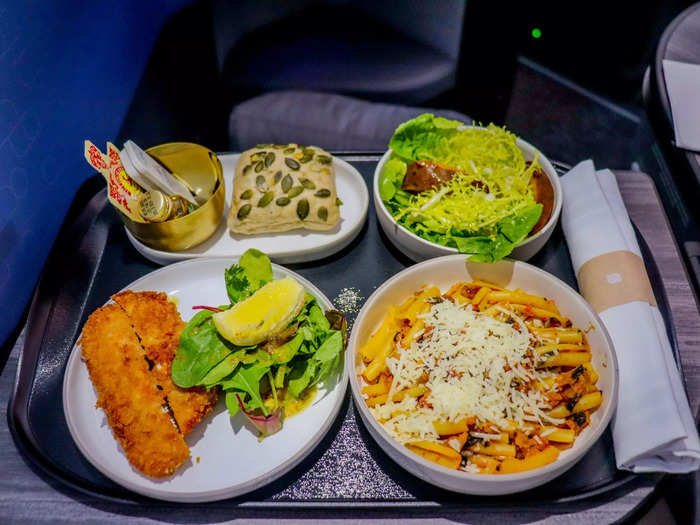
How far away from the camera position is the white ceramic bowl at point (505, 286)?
137 cm

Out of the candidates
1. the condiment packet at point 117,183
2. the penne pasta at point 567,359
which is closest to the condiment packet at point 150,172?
the condiment packet at point 117,183

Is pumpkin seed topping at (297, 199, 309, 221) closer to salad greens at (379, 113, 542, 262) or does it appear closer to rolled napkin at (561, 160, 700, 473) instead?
salad greens at (379, 113, 542, 262)

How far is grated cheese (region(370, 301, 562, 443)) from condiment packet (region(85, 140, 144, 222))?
110cm

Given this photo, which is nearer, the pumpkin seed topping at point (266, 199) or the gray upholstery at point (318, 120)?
the pumpkin seed topping at point (266, 199)

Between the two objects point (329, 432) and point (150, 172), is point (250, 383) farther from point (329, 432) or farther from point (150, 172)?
point (150, 172)

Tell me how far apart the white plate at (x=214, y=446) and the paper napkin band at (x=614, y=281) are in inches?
35.5

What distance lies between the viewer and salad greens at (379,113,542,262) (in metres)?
1.92

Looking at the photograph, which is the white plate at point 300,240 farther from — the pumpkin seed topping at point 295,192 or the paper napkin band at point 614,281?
the paper napkin band at point 614,281

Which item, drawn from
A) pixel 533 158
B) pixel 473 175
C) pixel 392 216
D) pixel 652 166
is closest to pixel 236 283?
pixel 392 216

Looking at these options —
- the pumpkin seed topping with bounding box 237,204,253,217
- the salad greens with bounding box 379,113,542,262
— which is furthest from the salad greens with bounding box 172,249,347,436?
the salad greens with bounding box 379,113,542,262

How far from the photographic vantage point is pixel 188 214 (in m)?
1.98

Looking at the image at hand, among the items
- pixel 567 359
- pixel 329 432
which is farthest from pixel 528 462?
pixel 329 432

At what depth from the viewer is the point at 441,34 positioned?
354 centimetres

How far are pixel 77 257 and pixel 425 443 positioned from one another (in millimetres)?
1531
